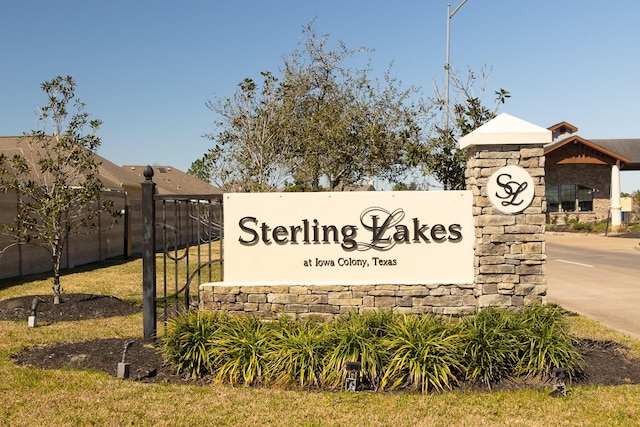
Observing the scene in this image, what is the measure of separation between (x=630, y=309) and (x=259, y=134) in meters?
10.4

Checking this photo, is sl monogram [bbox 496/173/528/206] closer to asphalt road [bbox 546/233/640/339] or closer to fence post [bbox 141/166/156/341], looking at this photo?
asphalt road [bbox 546/233/640/339]

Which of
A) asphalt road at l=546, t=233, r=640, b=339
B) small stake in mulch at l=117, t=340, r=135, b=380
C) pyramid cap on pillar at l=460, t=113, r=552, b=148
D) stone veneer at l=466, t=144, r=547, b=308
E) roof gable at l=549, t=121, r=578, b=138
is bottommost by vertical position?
asphalt road at l=546, t=233, r=640, b=339

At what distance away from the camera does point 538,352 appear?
6.98 metres

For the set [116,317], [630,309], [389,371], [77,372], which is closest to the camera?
[389,371]

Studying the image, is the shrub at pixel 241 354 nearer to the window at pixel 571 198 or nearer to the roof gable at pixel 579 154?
the roof gable at pixel 579 154

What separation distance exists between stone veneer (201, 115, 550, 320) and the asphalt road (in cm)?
305

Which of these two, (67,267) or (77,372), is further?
(67,267)

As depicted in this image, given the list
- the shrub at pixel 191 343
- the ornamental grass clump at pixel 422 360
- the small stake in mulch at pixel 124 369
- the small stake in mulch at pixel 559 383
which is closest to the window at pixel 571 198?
the small stake in mulch at pixel 559 383

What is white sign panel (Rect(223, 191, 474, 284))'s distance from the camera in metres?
8.26

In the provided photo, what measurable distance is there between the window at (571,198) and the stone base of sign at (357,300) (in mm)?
40927

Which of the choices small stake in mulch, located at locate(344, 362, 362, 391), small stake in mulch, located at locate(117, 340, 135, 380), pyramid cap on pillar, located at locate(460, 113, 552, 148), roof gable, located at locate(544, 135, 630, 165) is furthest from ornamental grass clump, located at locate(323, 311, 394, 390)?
roof gable, located at locate(544, 135, 630, 165)

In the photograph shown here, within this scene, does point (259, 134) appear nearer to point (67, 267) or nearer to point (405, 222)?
point (67, 267)

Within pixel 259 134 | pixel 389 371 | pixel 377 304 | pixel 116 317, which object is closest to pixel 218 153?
pixel 259 134

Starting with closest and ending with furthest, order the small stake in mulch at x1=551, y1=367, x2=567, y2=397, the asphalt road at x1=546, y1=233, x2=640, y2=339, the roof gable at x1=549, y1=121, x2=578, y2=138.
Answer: the small stake in mulch at x1=551, y1=367, x2=567, y2=397, the asphalt road at x1=546, y1=233, x2=640, y2=339, the roof gable at x1=549, y1=121, x2=578, y2=138
